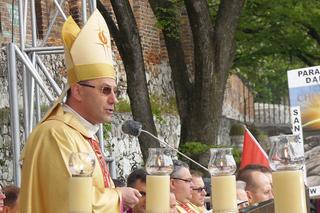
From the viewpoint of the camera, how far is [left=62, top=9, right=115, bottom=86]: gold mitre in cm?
564

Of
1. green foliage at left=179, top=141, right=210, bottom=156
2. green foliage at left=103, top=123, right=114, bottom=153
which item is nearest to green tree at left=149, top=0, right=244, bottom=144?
green foliage at left=179, top=141, right=210, bottom=156

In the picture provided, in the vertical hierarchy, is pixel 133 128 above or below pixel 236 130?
below

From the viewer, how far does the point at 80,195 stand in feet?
11.6

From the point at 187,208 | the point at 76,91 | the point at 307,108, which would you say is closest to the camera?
the point at 76,91

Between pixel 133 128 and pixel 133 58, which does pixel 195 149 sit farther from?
pixel 133 128

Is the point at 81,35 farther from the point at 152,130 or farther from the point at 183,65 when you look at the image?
the point at 183,65

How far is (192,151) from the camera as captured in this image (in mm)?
12516

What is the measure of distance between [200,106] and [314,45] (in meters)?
4.63

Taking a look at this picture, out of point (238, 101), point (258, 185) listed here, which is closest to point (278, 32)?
point (238, 101)

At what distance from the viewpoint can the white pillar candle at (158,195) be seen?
12.7ft

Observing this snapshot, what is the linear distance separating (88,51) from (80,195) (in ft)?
7.62

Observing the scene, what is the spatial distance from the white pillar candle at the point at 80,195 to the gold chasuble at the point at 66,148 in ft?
4.50

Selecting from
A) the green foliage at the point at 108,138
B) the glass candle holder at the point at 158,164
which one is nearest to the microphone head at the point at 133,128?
the glass candle holder at the point at 158,164

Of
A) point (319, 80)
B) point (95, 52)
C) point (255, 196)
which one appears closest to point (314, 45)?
point (319, 80)
